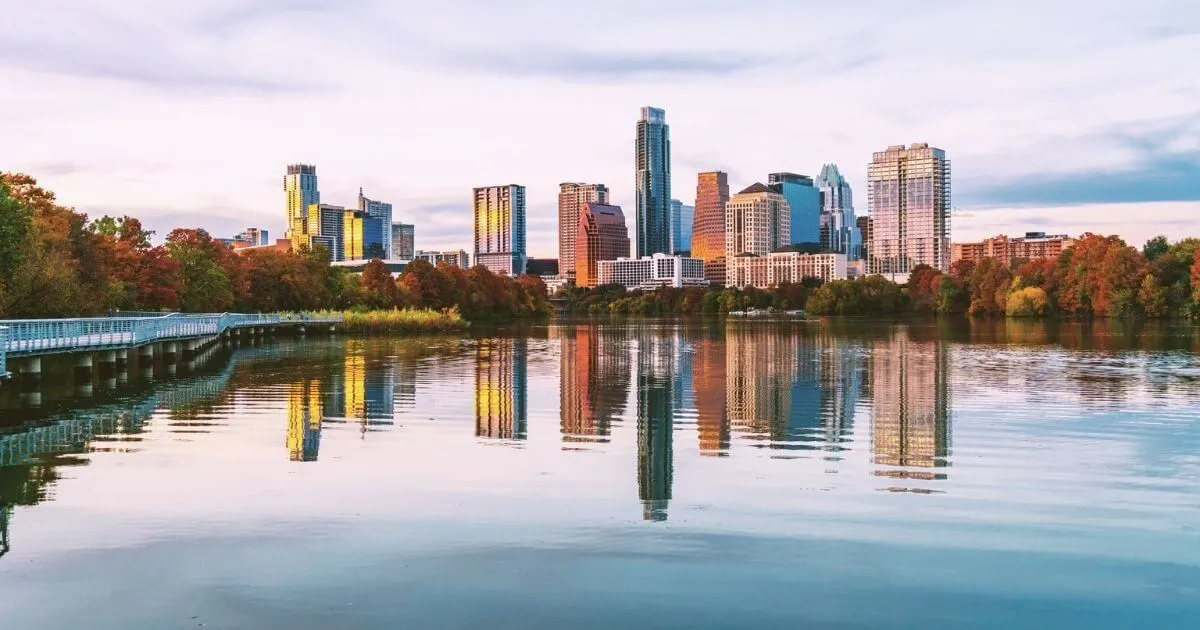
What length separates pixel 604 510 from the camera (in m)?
15.7

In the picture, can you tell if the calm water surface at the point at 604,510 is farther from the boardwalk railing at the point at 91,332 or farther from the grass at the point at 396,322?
the grass at the point at 396,322

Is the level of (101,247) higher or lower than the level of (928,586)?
higher

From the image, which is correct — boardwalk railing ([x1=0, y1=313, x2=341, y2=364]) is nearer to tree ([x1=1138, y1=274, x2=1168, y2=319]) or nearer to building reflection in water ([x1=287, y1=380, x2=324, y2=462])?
building reflection in water ([x1=287, y1=380, x2=324, y2=462])

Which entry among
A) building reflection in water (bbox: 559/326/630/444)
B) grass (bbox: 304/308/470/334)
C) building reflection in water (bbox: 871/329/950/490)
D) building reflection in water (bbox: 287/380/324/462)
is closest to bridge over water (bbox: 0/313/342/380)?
building reflection in water (bbox: 287/380/324/462)

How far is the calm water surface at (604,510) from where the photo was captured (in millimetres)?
11086

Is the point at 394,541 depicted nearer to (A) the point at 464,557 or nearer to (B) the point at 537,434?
(A) the point at 464,557

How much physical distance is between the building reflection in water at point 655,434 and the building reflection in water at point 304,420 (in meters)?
6.87

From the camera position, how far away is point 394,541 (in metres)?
13.8

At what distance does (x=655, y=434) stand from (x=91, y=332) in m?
27.7

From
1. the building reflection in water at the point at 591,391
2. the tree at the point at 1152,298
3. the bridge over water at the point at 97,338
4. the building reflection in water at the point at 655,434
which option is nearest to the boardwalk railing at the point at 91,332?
the bridge over water at the point at 97,338

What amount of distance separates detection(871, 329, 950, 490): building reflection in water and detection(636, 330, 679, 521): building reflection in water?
4.20m

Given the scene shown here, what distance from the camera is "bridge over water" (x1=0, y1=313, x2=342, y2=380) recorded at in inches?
1337

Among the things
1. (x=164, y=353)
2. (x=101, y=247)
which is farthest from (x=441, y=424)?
(x=101, y=247)

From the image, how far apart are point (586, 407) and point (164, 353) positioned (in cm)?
3225
